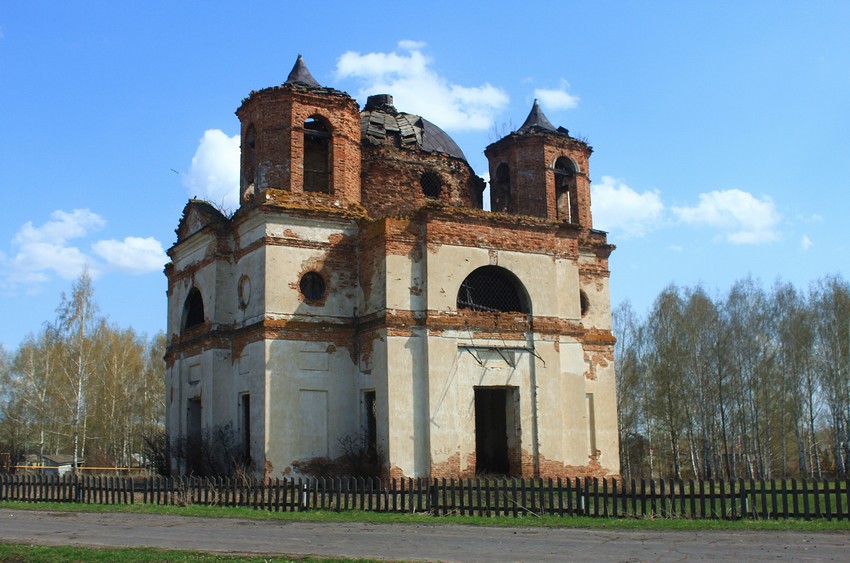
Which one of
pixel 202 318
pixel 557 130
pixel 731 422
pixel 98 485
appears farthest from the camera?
pixel 731 422

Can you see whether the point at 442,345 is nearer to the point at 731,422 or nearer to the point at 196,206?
the point at 196,206

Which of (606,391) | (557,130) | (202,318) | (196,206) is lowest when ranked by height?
(606,391)

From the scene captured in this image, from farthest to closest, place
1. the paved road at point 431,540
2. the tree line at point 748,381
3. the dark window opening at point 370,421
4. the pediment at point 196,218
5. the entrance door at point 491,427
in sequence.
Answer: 1. the tree line at point 748,381
2. the entrance door at point 491,427
3. the pediment at point 196,218
4. the dark window opening at point 370,421
5. the paved road at point 431,540

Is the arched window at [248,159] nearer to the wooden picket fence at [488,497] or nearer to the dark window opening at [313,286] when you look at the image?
the dark window opening at [313,286]

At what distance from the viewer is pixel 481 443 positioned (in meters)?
24.2

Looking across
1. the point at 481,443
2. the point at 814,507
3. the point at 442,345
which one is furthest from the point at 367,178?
the point at 814,507

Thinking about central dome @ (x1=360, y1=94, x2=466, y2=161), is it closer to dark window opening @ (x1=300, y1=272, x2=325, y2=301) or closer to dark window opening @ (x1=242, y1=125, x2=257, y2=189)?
dark window opening @ (x1=242, y1=125, x2=257, y2=189)

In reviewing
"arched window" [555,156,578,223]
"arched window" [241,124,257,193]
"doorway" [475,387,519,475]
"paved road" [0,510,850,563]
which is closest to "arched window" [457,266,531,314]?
"doorway" [475,387,519,475]

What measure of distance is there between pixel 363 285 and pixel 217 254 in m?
4.24

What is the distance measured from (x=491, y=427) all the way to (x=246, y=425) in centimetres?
749

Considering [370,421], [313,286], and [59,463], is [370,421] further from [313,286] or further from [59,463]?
[59,463]

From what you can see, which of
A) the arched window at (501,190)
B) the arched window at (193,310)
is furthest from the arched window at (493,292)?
the arched window at (193,310)

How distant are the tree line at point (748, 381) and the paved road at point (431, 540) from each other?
74.9ft

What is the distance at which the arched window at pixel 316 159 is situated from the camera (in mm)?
22547
